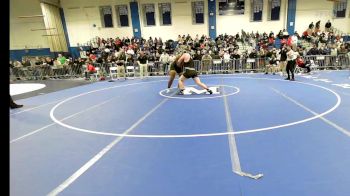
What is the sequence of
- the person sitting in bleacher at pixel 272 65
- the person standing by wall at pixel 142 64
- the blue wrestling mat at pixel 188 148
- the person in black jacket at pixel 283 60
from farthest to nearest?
1. the person standing by wall at pixel 142 64
2. the person sitting in bleacher at pixel 272 65
3. the person in black jacket at pixel 283 60
4. the blue wrestling mat at pixel 188 148

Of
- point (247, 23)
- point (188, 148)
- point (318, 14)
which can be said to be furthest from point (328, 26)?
point (188, 148)

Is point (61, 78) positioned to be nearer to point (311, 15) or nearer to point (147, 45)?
point (147, 45)

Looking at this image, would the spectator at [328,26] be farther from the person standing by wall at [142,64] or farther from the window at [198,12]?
the person standing by wall at [142,64]

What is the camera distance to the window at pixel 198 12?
25.5 metres

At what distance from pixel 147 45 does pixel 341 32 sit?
18207 millimetres

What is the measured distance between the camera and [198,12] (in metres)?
25.8

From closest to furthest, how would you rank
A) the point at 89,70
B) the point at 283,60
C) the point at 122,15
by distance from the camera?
the point at 283,60 → the point at 89,70 → the point at 122,15

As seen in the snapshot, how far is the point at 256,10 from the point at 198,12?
224 inches

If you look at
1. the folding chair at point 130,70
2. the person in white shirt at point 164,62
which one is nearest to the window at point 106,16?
the folding chair at point 130,70

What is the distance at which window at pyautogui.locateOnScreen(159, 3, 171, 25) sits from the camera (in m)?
26.0

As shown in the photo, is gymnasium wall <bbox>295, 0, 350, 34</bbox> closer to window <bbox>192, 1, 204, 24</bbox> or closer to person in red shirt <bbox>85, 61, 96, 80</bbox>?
window <bbox>192, 1, 204, 24</bbox>

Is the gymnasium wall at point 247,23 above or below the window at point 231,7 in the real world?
below

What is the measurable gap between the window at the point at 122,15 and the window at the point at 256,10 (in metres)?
12.7

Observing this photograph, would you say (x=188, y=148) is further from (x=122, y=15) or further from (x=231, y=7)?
(x=122, y=15)
